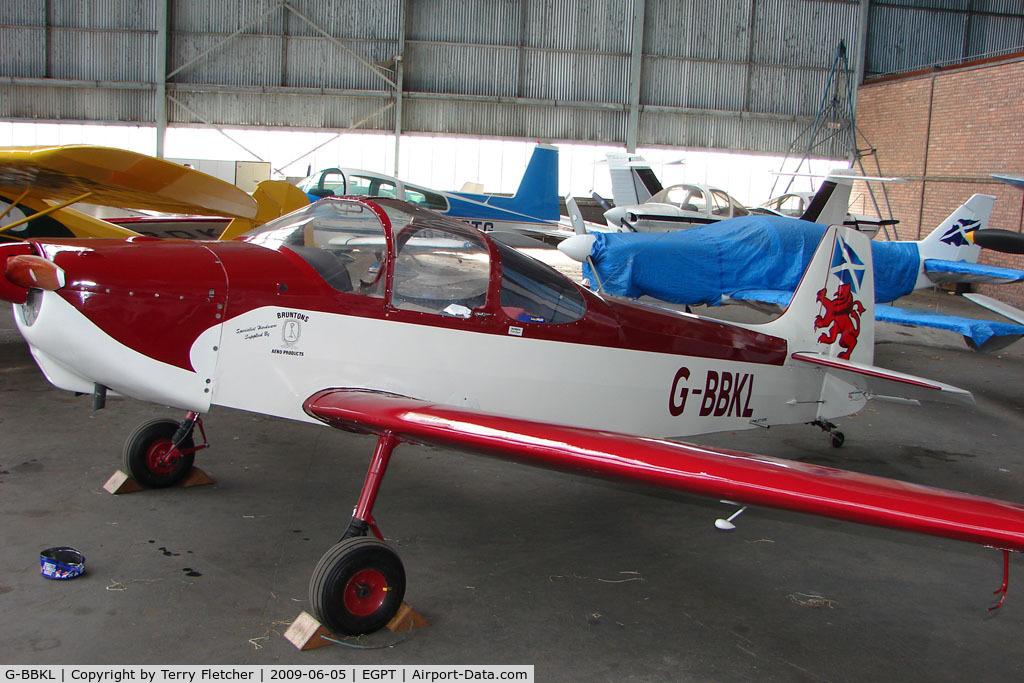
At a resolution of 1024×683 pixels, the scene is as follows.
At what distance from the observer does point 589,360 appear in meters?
4.45

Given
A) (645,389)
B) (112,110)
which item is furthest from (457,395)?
(112,110)

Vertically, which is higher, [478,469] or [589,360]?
[589,360]

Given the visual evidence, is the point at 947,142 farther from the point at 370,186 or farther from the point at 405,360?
the point at 405,360

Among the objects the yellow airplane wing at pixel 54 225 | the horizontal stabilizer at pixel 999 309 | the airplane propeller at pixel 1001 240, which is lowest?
the horizontal stabilizer at pixel 999 309

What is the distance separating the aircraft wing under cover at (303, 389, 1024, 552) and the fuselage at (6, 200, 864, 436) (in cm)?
36

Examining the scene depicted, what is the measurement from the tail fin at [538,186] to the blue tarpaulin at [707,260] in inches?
294

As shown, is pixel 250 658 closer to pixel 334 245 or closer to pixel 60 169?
pixel 334 245

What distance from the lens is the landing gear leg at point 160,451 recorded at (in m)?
4.63

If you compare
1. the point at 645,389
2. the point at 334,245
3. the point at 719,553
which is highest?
the point at 334,245

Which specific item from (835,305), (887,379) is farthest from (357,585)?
(835,305)

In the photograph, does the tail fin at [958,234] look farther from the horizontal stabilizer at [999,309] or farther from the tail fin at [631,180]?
the tail fin at [631,180]

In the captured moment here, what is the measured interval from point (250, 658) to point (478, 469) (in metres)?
2.53

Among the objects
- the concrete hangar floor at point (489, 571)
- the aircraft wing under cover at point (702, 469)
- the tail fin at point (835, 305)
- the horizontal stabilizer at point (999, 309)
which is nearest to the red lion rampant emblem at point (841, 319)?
the tail fin at point (835, 305)

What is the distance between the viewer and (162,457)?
4723mm
